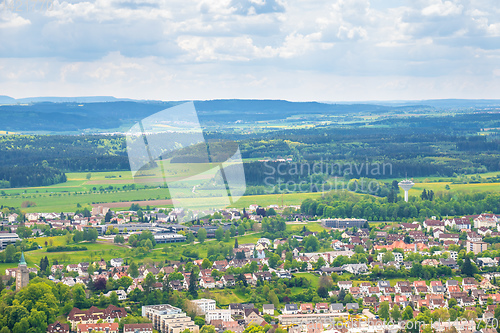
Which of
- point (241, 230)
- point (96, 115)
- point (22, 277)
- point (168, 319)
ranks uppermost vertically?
point (96, 115)

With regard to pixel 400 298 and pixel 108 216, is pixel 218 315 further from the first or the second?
pixel 108 216

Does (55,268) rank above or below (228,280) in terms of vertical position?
above

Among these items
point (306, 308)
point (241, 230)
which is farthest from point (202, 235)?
point (306, 308)

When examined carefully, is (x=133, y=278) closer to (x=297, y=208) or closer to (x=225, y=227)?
(x=225, y=227)

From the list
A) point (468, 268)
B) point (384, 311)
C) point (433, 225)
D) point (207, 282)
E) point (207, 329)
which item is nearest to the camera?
point (207, 329)

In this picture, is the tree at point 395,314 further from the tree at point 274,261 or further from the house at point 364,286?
the tree at point 274,261

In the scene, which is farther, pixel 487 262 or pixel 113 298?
pixel 487 262

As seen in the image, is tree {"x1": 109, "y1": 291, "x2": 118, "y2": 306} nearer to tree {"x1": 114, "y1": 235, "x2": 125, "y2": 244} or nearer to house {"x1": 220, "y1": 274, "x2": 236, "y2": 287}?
house {"x1": 220, "y1": 274, "x2": 236, "y2": 287}

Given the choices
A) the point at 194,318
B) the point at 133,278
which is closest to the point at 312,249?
the point at 133,278
